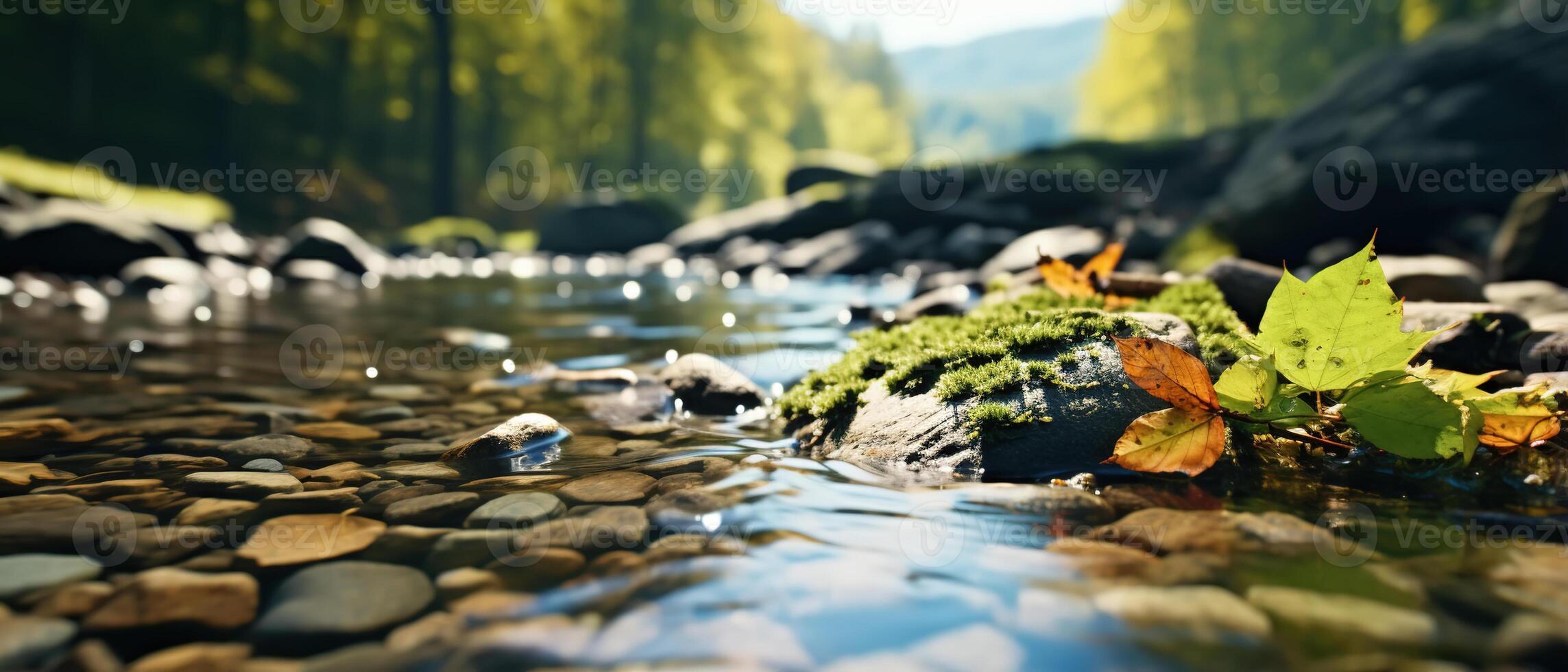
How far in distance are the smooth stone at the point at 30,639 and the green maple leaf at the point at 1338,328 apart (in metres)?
2.54

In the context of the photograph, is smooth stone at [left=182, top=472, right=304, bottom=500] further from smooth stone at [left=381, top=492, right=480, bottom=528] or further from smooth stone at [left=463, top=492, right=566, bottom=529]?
smooth stone at [left=463, top=492, right=566, bottom=529]

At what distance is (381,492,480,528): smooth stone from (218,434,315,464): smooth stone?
77cm

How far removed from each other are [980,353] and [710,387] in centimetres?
132

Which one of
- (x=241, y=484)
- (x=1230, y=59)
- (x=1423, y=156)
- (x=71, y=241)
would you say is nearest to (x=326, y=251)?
(x=71, y=241)

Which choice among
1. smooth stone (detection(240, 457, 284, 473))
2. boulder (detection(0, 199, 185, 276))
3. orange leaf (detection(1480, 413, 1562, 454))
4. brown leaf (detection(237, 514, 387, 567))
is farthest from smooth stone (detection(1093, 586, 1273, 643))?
boulder (detection(0, 199, 185, 276))

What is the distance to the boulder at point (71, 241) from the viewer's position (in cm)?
1044

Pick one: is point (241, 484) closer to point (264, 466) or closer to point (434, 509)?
point (264, 466)

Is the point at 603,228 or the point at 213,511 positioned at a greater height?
the point at 603,228

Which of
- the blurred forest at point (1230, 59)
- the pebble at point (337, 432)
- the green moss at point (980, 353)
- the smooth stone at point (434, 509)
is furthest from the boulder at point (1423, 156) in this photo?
the blurred forest at point (1230, 59)

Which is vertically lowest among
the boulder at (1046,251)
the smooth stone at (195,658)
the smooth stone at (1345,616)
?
the smooth stone at (1345,616)

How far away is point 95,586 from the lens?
1.54m

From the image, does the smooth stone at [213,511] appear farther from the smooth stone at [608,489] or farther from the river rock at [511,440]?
the smooth stone at [608,489]

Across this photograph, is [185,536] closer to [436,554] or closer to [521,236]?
[436,554]

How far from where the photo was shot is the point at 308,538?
1854 millimetres
